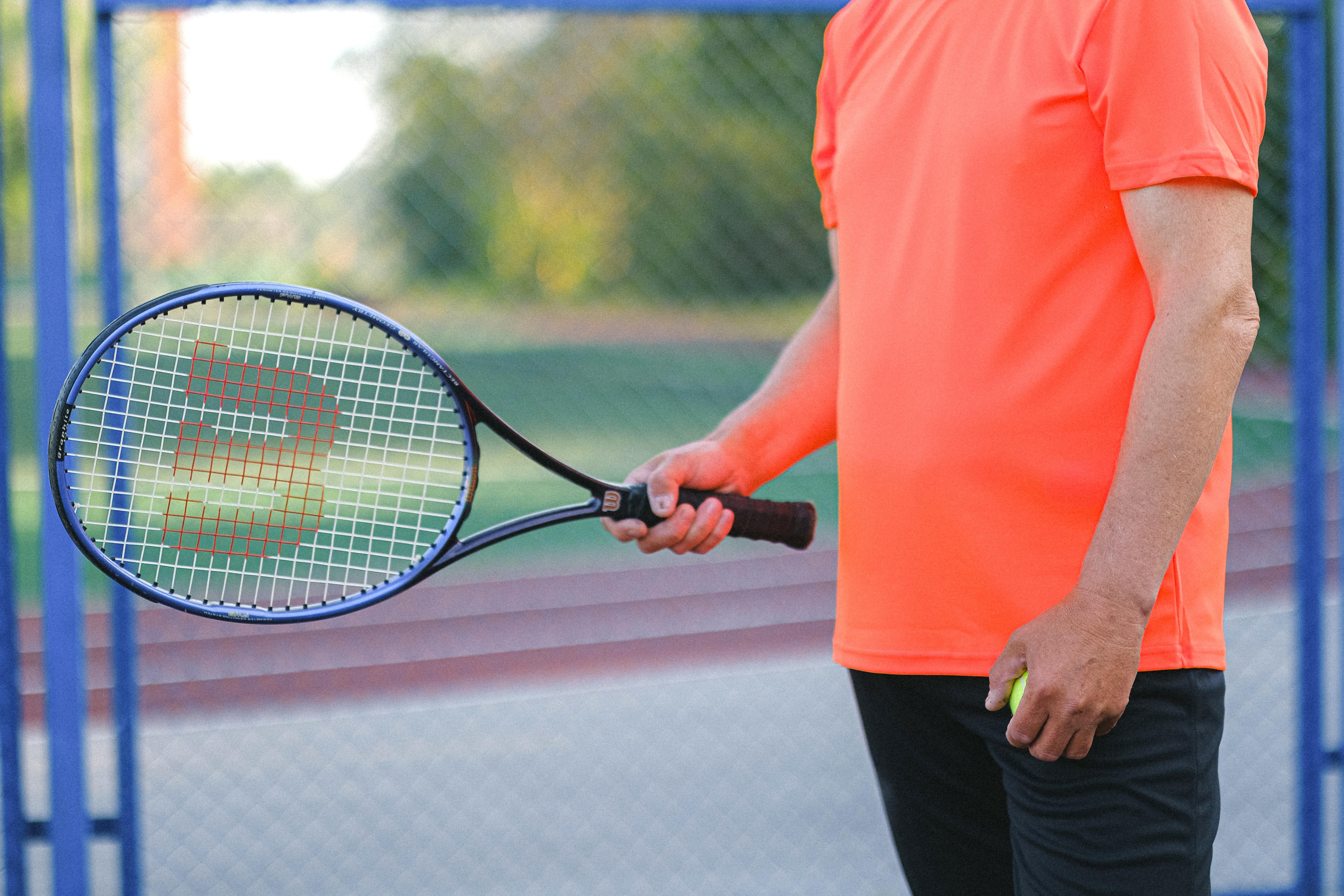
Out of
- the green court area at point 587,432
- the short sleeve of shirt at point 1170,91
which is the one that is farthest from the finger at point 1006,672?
the green court area at point 587,432

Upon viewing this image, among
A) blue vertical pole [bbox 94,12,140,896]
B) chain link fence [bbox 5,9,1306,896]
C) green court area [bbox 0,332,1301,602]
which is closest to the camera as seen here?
blue vertical pole [bbox 94,12,140,896]

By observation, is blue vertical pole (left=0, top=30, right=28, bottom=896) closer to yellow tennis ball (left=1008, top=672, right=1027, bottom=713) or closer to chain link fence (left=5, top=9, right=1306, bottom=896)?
chain link fence (left=5, top=9, right=1306, bottom=896)

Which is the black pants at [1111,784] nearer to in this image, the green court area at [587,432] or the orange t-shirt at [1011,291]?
the orange t-shirt at [1011,291]

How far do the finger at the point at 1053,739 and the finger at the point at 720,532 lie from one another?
57 cm

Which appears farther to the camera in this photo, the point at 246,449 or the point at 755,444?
the point at 246,449

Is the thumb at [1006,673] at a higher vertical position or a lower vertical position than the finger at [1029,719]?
higher

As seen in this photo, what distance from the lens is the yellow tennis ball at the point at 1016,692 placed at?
1.16m

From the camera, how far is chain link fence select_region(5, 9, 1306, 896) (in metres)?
3.17

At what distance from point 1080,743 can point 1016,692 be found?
8 cm

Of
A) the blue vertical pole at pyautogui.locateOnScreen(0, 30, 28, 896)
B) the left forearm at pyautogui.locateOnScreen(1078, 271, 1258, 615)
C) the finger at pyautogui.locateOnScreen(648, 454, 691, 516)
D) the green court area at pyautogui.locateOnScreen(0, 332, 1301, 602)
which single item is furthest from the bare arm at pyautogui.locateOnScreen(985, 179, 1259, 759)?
the green court area at pyautogui.locateOnScreen(0, 332, 1301, 602)

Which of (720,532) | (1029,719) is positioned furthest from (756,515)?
(1029,719)

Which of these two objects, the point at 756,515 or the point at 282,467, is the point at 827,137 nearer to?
the point at 756,515

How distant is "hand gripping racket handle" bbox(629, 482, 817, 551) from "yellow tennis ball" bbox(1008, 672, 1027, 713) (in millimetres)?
457

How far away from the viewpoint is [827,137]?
154 centimetres
